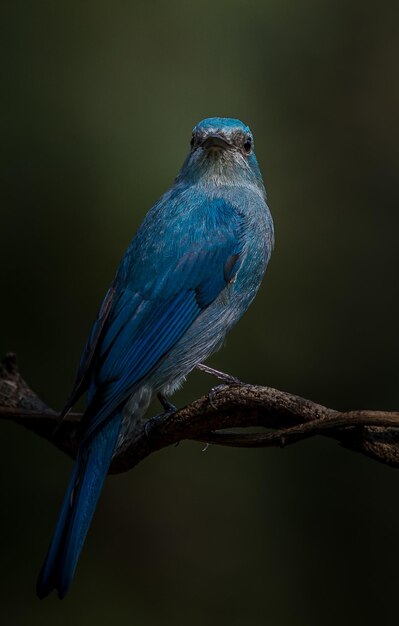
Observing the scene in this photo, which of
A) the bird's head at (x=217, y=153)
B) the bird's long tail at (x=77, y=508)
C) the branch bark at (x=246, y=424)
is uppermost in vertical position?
the bird's head at (x=217, y=153)

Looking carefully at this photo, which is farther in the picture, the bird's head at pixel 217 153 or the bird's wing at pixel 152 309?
the bird's head at pixel 217 153

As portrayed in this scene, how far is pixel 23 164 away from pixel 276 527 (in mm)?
1938

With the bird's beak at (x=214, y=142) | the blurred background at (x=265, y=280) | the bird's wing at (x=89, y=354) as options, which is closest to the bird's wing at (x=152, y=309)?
the bird's wing at (x=89, y=354)

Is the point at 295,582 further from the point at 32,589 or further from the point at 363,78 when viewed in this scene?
the point at 363,78

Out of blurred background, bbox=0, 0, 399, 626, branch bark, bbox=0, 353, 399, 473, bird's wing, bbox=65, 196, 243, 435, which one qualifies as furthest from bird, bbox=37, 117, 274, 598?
blurred background, bbox=0, 0, 399, 626

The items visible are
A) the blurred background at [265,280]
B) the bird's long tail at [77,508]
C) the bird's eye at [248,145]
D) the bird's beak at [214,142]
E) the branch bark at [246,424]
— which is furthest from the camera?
the blurred background at [265,280]

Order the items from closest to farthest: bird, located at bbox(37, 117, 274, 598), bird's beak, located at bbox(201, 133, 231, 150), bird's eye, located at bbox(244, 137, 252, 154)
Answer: bird, located at bbox(37, 117, 274, 598), bird's beak, located at bbox(201, 133, 231, 150), bird's eye, located at bbox(244, 137, 252, 154)

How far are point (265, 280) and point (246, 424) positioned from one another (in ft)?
8.47

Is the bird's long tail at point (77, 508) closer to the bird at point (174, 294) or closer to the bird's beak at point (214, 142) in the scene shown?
the bird at point (174, 294)

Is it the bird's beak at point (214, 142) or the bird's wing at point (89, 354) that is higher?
the bird's beak at point (214, 142)

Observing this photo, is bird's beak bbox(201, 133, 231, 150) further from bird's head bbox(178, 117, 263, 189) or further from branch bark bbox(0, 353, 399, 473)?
branch bark bbox(0, 353, 399, 473)

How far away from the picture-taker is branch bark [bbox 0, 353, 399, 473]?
2.41m

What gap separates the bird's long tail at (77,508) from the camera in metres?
2.72

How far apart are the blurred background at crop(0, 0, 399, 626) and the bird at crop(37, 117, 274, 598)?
2.75 ft
